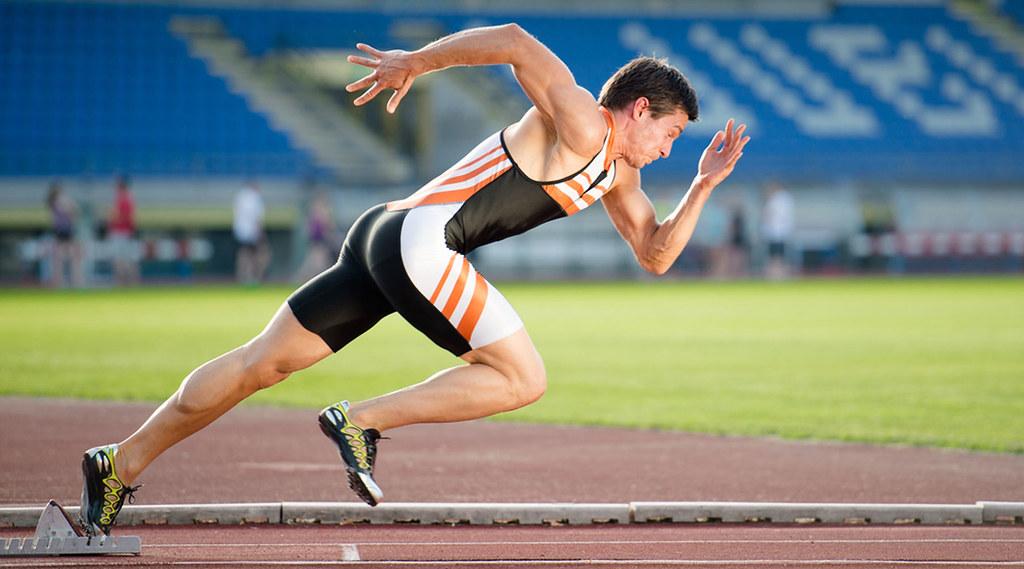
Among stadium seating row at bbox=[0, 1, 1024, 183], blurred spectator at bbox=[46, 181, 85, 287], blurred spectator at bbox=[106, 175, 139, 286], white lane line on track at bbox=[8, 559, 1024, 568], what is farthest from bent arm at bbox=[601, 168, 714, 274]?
stadium seating row at bbox=[0, 1, 1024, 183]

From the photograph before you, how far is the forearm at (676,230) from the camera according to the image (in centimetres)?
669

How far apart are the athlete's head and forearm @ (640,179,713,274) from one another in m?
0.47

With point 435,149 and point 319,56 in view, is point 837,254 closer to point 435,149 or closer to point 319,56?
point 435,149

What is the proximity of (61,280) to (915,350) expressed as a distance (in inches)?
898

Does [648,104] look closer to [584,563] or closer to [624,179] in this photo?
[624,179]

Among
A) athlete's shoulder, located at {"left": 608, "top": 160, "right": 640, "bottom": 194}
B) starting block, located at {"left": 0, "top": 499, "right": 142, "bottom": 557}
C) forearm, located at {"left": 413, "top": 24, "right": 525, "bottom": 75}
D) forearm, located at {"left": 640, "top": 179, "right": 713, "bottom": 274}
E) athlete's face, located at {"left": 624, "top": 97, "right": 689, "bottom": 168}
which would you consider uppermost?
forearm, located at {"left": 413, "top": 24, "right": 525, "bottom": 75}

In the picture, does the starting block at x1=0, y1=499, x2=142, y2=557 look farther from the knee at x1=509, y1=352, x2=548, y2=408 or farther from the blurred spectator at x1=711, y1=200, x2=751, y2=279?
the blurred spectator at x1=711, y1=200, x2=751, y2=279

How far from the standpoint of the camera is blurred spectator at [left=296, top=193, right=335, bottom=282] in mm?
34812

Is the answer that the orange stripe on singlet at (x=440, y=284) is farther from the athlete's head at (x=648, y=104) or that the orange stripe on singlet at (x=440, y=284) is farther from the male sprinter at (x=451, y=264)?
the athlete's head at (x=648, y=104)

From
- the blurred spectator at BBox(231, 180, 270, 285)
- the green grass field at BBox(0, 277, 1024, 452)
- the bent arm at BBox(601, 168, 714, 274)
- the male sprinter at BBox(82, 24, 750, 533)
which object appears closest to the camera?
the male sprinter at BBox(82, 24, 750, 533)

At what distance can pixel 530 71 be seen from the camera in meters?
5.80

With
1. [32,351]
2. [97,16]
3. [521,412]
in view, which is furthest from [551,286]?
[521,412]

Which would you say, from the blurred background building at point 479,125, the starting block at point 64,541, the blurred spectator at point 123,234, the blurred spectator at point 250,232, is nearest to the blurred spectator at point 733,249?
the blurred background building at point 479,125

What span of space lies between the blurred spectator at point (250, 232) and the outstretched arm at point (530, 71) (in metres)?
27.5
